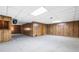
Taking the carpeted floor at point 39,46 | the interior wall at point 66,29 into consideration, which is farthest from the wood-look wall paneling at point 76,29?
the carpeted floor at point 39,46

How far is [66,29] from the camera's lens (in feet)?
38.3

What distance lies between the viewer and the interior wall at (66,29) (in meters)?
10.6

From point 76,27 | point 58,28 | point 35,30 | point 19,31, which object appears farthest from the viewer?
point 19,31

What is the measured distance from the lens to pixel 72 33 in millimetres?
10953

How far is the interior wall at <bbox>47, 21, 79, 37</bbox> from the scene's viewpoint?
417 inches

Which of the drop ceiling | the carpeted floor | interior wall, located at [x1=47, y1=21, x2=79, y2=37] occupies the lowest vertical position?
the carpeted floor

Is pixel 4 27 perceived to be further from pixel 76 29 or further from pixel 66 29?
pixel 76 29

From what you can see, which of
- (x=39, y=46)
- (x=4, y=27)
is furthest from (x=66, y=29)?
(x=4, y=27)

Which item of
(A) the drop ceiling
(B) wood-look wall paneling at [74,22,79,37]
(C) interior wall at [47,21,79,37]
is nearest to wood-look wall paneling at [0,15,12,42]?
(A) the drop ceiling

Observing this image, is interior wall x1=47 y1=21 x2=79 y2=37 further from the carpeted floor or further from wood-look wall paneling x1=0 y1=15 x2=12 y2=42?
wood-look wall paneling x1=0 y1=15 x2=12 y2=42
